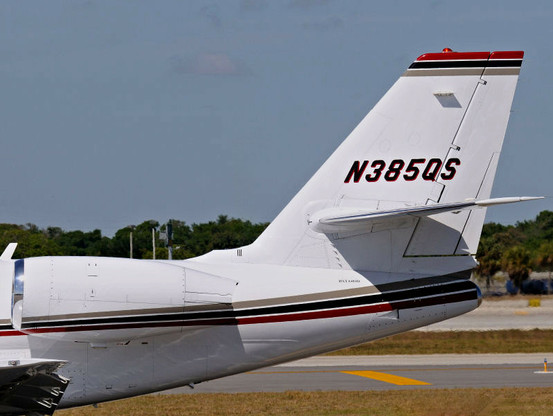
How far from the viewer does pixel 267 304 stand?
12.6 meters

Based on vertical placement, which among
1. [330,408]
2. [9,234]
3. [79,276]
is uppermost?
[9,234]

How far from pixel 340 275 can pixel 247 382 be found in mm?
10936

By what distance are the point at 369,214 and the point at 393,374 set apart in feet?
41.6

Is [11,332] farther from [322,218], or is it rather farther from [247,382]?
[247,382]

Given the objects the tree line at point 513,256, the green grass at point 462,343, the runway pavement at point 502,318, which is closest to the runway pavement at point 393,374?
the green grass at point 462,343

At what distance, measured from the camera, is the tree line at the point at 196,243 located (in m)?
44.5

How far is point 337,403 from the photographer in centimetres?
1872

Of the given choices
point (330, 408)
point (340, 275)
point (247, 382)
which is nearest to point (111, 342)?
point (340, 275)

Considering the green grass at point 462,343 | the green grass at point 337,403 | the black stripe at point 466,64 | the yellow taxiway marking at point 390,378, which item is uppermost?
the black stripe at point 466,64

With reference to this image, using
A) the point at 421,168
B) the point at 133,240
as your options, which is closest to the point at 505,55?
the point at 421,168

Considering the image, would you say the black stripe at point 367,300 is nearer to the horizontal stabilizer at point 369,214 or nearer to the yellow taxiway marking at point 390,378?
the horizontal stabilizer at point 369,214

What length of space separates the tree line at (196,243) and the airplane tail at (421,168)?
1050 inches

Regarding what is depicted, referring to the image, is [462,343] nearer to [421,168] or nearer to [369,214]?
[421,168]

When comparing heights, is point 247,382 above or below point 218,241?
below
